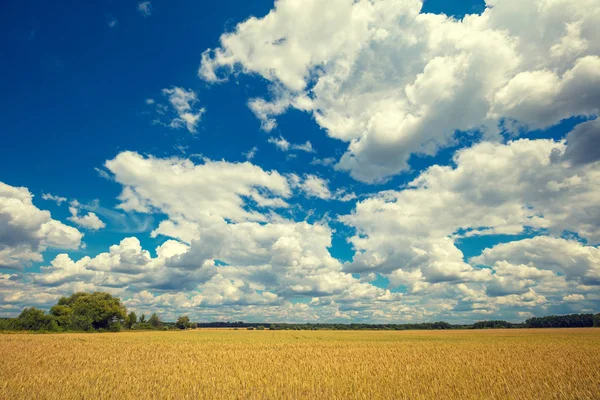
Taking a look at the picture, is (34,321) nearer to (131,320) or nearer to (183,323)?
(131,320)

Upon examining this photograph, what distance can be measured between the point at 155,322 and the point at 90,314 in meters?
36.3

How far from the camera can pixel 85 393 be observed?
12.1 meters

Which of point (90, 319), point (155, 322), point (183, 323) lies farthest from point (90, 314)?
point (183, 323)

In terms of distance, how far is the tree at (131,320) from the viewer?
107550 millimetres

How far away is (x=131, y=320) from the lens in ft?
360

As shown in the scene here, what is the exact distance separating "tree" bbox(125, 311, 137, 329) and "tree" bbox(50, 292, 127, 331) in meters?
3.94

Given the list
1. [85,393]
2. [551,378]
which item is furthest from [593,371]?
[85,393]

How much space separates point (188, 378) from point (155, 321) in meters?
127

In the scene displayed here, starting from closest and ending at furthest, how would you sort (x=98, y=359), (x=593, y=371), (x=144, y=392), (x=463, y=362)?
(x=144, y=392) < (x=593, y=371) < (x=463, y=362) < (x=98, y=359)

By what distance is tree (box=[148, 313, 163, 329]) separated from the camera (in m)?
121

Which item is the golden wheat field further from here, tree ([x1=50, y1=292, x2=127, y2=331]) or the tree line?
tree ([x1=50, y1=292, x2=127, y2=331])

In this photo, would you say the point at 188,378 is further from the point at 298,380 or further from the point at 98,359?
the point at 98,359

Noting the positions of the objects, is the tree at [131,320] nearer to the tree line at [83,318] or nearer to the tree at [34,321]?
the tree line at [83,318]

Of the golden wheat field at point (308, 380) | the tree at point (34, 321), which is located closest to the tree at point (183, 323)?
the tree at point (34, 321)
